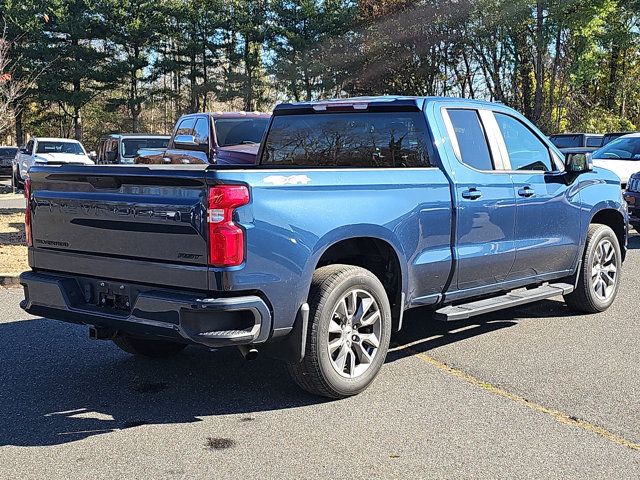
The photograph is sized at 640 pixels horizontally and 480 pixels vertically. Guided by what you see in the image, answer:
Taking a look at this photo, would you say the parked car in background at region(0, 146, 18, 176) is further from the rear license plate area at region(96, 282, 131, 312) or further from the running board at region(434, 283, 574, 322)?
the rear license plate area at region(96, 282, 131, 312)

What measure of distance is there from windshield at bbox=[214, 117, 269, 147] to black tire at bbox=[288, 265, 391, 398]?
6.77 m

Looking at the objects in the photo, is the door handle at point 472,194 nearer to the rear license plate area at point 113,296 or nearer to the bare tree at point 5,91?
the rear license plate area at point 113,296

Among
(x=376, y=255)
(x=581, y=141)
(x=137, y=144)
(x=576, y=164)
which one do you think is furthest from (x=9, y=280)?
(x=581, y=141)

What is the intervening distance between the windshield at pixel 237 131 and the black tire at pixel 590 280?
5707 mm

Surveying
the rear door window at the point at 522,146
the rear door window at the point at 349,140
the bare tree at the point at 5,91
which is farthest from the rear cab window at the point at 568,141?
the rear door window at the point at 349,140

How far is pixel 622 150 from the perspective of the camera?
15.5 meters

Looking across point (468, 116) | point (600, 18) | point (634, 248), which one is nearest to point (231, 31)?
point (600, 18)

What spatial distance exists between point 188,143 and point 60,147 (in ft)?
51.8

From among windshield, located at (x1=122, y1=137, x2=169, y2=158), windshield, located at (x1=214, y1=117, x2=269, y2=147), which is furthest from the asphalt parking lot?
windshield, located at (x1=122, y1=137, x2=169, y2=158)

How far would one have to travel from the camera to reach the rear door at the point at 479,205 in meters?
5.48

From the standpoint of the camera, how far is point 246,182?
407 centimetres

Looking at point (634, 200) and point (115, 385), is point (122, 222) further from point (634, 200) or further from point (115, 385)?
point (634, 200)

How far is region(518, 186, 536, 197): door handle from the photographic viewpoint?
602 cm

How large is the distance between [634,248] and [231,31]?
3929 centimetres
